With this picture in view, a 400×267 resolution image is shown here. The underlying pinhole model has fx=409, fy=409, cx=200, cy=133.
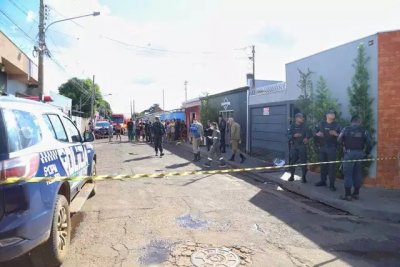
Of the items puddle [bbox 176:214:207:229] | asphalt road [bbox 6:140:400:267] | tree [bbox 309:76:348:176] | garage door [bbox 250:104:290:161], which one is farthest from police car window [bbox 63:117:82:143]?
garage door [bbox 250:104:290:161]

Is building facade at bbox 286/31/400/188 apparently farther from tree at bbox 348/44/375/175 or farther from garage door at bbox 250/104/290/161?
garage door at bbox 250/104/290/161

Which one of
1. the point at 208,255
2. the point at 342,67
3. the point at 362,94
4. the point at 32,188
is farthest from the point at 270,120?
the point at 32,188

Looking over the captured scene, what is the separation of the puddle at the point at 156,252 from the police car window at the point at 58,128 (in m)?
1.88

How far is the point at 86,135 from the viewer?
7.57 metres

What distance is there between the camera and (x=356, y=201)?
7.94m

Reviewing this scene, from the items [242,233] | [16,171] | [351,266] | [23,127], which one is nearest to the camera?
[16,171]

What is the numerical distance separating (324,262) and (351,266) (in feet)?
0.98

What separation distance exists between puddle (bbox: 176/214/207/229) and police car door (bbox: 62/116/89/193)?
5.64 ft

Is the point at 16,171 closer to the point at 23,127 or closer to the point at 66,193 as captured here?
the point at 23,127

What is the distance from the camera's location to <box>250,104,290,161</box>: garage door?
14.1 m

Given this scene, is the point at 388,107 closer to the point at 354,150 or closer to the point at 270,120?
the point at 354,150

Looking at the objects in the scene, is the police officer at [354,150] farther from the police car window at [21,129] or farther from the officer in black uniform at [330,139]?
the police car window at [21,129]

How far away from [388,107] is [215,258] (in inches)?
255

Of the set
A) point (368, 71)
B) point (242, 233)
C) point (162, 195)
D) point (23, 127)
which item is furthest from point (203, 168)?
point (23, 127)
